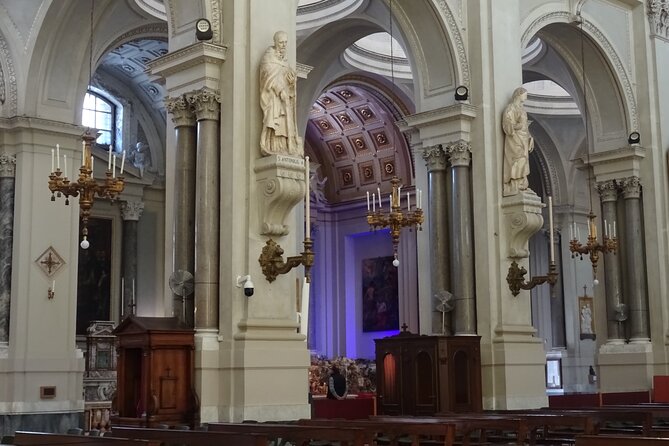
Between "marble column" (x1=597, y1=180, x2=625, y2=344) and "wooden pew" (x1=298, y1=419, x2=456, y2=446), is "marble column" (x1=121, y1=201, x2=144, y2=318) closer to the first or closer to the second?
"marble column" (x1=597, y1=180, x2=625, y2=344)

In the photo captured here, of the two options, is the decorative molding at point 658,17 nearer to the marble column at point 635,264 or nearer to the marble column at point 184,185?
the marble column at point 635,264

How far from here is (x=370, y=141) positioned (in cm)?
2481

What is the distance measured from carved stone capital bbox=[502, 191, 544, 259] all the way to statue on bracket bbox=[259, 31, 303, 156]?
4.21 m

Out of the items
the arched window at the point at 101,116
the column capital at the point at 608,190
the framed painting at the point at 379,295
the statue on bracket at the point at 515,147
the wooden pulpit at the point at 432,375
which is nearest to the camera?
the wooden pulpit at the point at 432,375

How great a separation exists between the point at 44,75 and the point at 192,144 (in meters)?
5.10

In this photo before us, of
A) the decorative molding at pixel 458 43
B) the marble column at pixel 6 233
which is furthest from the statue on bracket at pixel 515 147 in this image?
the marble column at pixel 6 233

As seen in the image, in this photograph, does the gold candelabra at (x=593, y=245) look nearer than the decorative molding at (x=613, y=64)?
Yes

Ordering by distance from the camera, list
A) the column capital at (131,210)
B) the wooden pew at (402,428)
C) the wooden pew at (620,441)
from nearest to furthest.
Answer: the wooden pew at (620,441)
the wooden pew at (402,428)
the column capital at (131,210)

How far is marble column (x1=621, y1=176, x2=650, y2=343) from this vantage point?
58.1 ft

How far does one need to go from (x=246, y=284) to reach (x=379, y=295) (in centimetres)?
1509

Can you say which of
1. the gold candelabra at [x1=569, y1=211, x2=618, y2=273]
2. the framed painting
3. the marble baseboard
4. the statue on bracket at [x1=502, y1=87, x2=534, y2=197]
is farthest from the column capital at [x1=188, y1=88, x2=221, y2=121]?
the framed painting

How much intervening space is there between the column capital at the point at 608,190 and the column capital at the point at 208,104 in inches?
381

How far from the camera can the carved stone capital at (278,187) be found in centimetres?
1080

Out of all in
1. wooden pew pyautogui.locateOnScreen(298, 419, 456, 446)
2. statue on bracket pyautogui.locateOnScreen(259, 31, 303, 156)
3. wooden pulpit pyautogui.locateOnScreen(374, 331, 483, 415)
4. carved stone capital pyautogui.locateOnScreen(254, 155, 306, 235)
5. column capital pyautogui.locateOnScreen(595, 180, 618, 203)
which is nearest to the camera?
wooden pew pyautogui.locateOnScreen(298, 419, 456, 446)
